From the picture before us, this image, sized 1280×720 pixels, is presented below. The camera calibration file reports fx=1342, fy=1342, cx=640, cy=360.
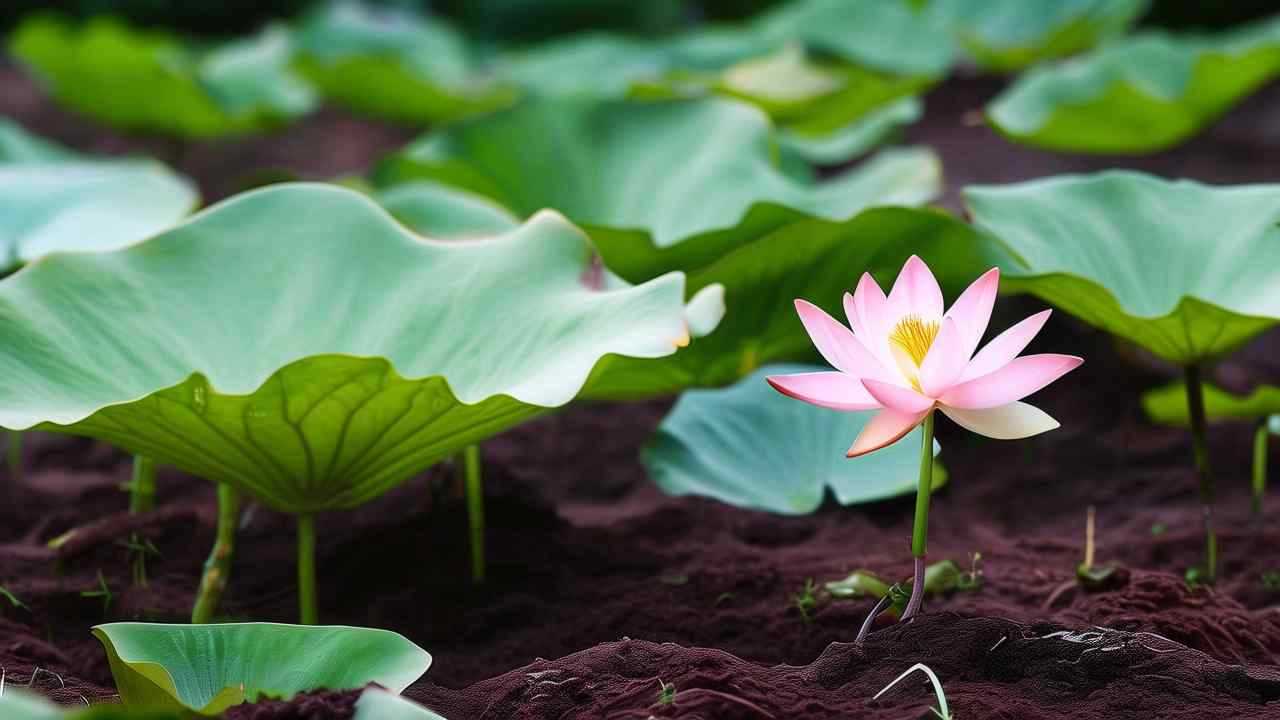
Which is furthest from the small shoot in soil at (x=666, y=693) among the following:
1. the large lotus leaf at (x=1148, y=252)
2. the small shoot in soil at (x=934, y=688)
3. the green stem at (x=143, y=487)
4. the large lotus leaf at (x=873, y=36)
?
the large lotus leaf at (x=873, y=36)

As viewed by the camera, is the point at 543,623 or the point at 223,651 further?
the point at 543,623

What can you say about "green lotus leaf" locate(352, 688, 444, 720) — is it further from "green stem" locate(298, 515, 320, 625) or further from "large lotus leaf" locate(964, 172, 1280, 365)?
"large lotus leaf" locate(964, 172, 1280, 365)

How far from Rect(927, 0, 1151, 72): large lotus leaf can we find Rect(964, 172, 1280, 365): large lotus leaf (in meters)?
2.42

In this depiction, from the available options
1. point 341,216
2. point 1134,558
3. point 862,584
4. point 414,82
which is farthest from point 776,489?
point 414,82

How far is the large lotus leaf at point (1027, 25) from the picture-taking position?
12.2ft

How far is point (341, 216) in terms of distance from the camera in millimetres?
1359

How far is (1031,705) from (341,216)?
840 millimetres

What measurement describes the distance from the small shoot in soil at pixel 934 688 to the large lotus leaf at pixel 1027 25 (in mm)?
3158

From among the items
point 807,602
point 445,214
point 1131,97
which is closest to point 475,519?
point 807,602

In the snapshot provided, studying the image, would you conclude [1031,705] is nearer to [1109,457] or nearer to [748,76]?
[1109,457]

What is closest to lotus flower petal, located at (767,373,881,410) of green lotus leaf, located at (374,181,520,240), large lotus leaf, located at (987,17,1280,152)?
green lotus leaf, located at (374,181,520,240)

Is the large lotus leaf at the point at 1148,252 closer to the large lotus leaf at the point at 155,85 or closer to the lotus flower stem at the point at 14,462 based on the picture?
the lotus flower stem at the point at 14,462

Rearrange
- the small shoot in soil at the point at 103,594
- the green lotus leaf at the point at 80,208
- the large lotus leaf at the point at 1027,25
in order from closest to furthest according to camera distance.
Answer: the small shoot in soil at the point at 103,594 → the green lotus leaf at the point at 80,208 → the large lotus leaf at the point at 1027,25

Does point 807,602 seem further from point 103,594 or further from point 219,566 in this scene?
point 103,594
